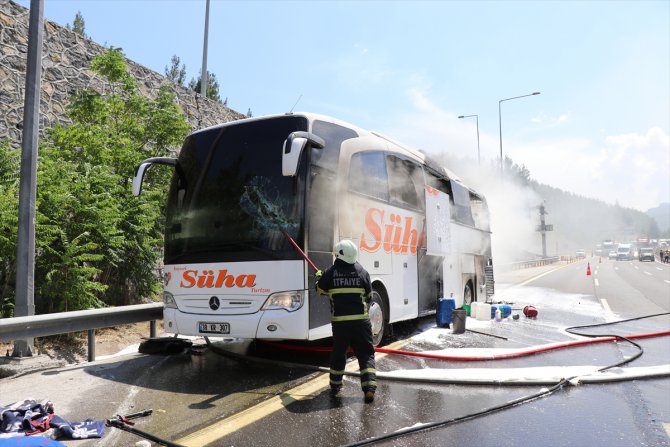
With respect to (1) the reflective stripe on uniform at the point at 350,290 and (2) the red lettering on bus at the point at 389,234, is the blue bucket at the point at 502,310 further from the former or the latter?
(1) the reflective stripe on uniform at the point at 350,290

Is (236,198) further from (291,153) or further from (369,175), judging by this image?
(369,175)

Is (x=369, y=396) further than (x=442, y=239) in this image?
No

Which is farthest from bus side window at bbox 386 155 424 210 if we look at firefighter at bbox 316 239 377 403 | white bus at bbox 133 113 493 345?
firefighter at bbox 316 239 377 403

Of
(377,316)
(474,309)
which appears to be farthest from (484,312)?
(377,316)

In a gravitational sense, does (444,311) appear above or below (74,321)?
below

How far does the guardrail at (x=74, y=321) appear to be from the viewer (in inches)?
222

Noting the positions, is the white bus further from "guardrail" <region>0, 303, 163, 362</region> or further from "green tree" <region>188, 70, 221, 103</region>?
"green tree" <region>188, 70, 221, 103</region>

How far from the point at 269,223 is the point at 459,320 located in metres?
4.94

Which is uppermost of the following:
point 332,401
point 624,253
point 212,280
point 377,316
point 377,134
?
point 377,134

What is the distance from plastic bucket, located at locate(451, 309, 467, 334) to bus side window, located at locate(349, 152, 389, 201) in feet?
9.75

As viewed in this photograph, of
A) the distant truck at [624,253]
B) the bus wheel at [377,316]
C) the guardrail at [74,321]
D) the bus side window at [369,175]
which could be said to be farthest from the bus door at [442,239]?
the distant truck at [624,253]

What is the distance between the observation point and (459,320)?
9109 mm

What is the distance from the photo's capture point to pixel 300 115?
6000 millimetres

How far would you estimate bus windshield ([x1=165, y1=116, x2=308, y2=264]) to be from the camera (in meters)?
5.68
